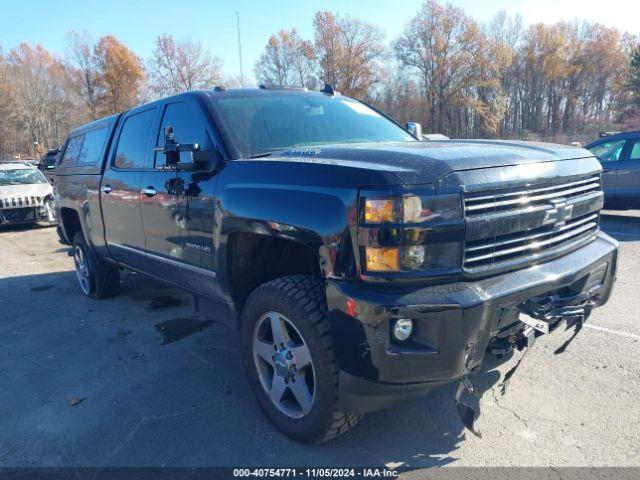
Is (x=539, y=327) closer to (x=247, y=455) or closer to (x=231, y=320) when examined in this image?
(x=247, y=455)

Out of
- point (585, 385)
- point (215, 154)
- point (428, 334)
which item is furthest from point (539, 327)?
point (215, 154)

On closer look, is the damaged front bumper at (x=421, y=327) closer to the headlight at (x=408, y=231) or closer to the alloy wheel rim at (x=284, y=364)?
the headlight at (x=408, y=231)

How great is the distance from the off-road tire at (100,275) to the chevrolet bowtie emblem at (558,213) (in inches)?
183

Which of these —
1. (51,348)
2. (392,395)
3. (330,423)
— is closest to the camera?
(392,395)

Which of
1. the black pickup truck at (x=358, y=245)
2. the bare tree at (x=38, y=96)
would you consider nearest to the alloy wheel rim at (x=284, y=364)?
the black pickup truck at (x=358, y=245)

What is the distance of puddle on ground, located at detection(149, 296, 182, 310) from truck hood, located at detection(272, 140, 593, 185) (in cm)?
306

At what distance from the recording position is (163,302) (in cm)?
547

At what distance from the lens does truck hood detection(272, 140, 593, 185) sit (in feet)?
7.17

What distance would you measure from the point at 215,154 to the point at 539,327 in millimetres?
2156

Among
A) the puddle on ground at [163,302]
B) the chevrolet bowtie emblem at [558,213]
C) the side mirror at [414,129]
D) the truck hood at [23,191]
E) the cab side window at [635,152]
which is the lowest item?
the puddle on ground at [163,302]

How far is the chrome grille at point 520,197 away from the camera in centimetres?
222

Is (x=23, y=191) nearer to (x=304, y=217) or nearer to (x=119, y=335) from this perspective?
(x=119, y=335)

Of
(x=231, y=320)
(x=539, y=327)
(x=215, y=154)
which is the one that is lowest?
Result: (x=231, y=320)

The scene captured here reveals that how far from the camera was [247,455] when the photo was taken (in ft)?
8.50
